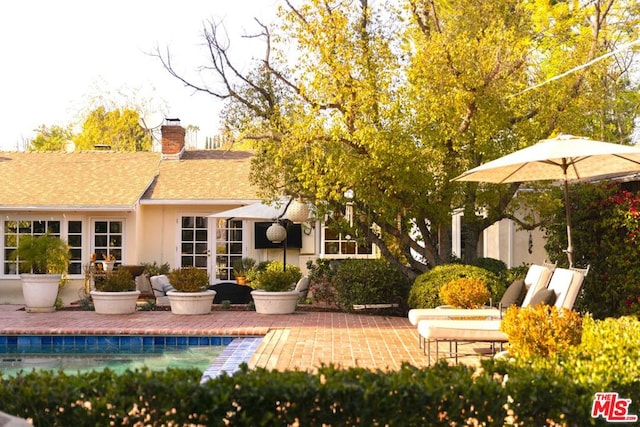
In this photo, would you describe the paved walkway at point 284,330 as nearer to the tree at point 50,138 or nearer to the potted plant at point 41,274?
the potted plant at point 41,274

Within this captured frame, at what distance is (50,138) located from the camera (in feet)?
148

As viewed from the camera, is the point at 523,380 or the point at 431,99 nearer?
the point at 523,380

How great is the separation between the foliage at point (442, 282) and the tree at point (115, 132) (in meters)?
30.0

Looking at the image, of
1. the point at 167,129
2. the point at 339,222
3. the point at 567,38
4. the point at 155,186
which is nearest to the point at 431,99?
the point at 339,222

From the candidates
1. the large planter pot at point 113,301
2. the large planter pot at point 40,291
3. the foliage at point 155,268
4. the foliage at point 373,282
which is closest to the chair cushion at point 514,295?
the foliage at point 373,282

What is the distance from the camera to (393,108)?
13078 mm

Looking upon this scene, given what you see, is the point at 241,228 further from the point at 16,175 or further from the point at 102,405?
the point at 102,405

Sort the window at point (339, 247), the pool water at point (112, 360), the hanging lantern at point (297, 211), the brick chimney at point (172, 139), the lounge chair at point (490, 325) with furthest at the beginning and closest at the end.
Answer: the brick chimney at point (172, 139) < the window at point (339, 247) < the hanging lantern at point (297, 211) < the pool water at point (112, 360) < the lounge chair at point (490, 325)

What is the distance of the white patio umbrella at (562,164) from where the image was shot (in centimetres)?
973

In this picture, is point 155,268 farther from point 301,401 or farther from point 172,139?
point 301,401

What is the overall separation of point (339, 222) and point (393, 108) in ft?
10.2

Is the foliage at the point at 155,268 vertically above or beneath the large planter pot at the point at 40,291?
above

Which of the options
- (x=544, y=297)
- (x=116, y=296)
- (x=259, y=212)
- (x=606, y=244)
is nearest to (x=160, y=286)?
(x=116, y=296)

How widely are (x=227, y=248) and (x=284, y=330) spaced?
8252mm
